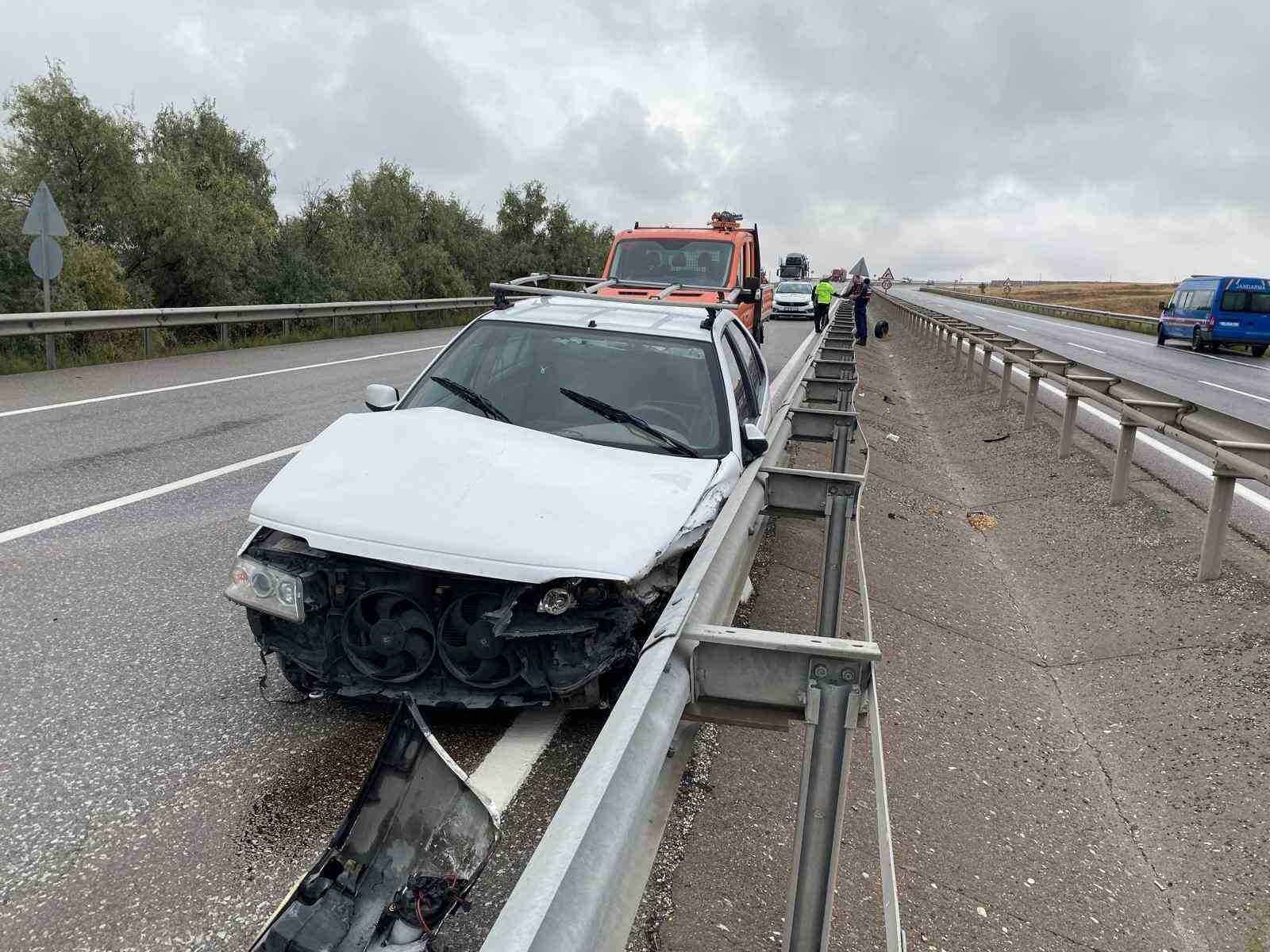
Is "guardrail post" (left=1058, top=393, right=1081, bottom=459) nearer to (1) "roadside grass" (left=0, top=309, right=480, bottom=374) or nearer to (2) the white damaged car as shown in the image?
(2) the white damaged car

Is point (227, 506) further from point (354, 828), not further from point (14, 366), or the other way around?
point (14, 366)

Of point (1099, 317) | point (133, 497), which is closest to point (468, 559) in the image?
point (133, 497)

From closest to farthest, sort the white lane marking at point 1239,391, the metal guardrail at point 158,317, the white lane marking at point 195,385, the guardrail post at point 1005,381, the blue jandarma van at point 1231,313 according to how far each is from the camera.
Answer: the white lane marking at point 195,385
the guardrail post at point 1005,381
the metal guardrail at point 158,317
the white lane marking at point 1239,391
the blue jandarma van at point 1231,313

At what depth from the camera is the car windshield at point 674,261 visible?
1434cm

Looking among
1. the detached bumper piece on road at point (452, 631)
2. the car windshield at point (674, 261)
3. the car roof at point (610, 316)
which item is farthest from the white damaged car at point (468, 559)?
the car windshield at point (674, 261)

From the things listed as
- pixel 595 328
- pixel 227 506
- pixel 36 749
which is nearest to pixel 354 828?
pixel 36 749

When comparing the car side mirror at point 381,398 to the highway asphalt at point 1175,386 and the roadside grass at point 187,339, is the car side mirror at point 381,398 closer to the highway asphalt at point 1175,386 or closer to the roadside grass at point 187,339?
the highway asphalt at point 1175,386

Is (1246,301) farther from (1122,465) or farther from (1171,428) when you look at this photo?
(1171,428)

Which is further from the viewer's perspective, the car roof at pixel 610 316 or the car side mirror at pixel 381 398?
the car roof at pixel 610 316


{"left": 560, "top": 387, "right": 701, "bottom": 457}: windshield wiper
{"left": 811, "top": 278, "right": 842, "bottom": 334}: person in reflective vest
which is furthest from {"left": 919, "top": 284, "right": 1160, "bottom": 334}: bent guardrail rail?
{"left": 560, "top": 387, "right": 701, "bottom": 457}: windshield wiper

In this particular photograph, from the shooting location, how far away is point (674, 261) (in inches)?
569

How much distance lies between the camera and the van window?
29594mm

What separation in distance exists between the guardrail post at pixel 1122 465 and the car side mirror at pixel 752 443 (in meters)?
4.27

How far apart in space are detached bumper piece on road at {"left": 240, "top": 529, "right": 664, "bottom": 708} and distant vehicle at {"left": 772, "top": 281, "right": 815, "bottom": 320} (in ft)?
130
